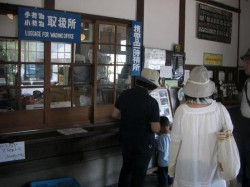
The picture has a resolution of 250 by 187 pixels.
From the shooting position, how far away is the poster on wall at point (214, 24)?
565 centimetres

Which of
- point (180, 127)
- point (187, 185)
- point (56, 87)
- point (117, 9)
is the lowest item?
point (187, 185)

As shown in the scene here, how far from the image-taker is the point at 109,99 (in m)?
4.39

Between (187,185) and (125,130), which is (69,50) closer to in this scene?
(125,130)

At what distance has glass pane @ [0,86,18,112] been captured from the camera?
337cm

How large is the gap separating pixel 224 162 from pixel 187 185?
0.36 m

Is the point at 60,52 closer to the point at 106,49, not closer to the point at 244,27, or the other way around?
the point at 106,49

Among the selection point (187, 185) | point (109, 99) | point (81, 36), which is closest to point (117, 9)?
point (81, 36)

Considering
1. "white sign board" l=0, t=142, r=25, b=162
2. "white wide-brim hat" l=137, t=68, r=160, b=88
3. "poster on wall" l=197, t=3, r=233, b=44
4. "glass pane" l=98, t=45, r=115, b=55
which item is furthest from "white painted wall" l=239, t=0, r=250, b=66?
"white sign board" l=0, t=142, r=25, b=162

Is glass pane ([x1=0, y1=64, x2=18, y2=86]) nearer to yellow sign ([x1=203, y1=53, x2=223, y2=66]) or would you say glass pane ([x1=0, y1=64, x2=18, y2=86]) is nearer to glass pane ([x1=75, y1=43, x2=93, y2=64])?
glass pane ([x1=75, y1=43, x2=93, y2=64])

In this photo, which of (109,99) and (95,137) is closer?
(95,137)

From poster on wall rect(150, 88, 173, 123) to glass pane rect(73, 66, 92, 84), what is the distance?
1.24 metres

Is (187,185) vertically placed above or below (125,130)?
below

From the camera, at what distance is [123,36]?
175 inches

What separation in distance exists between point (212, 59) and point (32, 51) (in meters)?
3.75
